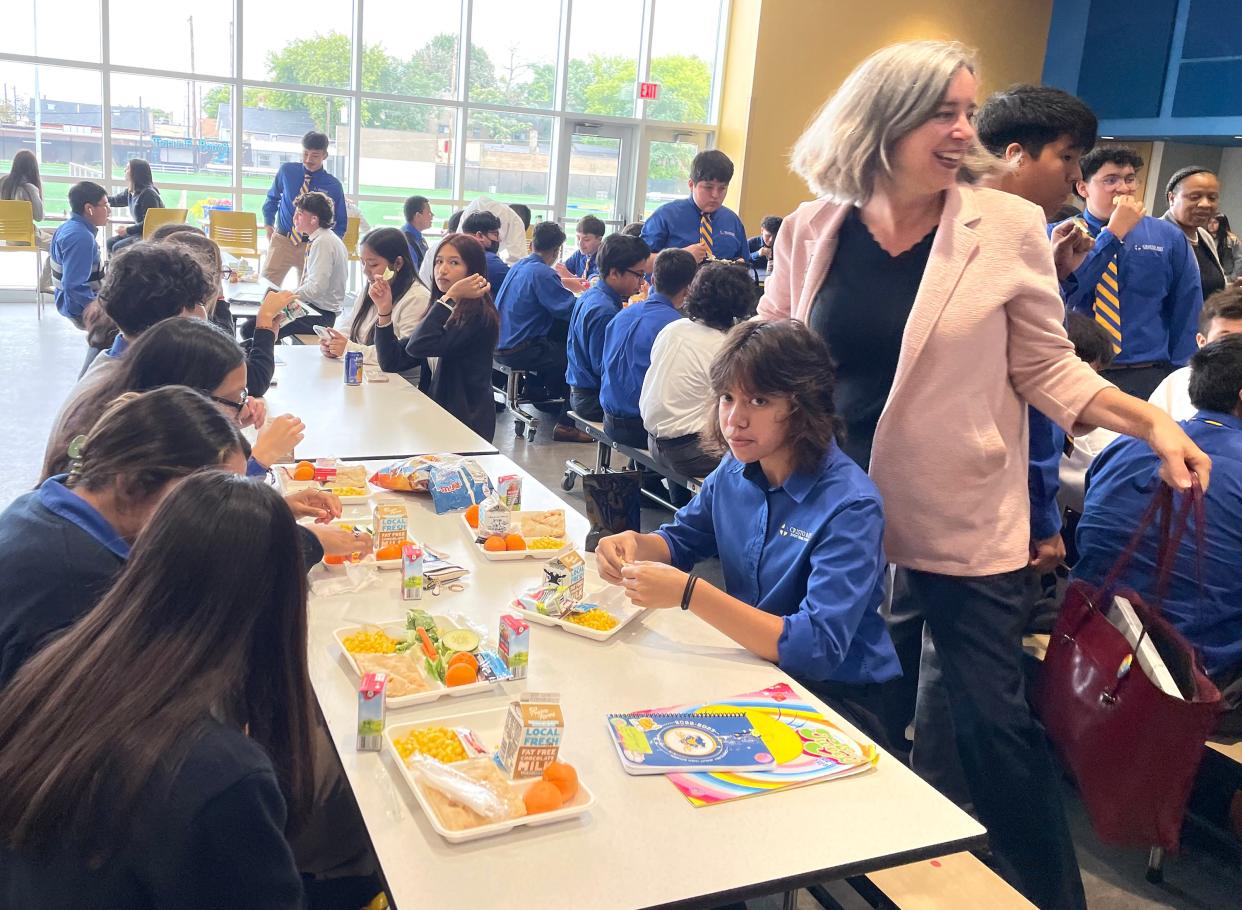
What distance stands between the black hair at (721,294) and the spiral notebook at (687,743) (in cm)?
265

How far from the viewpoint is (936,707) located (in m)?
2.31

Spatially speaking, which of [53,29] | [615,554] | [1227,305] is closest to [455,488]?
[615,554]

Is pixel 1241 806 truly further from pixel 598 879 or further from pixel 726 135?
pixel 726 135

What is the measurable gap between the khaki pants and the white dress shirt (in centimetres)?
373

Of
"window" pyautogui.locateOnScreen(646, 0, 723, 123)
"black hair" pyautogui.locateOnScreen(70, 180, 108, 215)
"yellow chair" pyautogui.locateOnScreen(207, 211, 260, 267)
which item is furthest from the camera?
"window" pyautogui.locateOnScreen(646, 0, 723, 123)

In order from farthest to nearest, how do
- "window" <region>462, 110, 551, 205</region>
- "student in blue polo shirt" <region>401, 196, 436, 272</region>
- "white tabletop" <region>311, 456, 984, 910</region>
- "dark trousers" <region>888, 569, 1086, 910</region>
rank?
"window" <region>462, 110, 551, 205</region>
"student in blue polo shirt" <region>401, 196, 436, 272</region>
"dark trousers" <region>888, 569, 1086, 910</region>
"white tabletop" <region>311, 456, 984, 910</region>

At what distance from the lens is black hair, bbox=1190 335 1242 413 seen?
2494 mm

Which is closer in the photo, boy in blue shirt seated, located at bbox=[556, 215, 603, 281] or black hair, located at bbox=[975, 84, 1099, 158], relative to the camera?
black hair, located at bbox=[975, 84, 1099, 158]

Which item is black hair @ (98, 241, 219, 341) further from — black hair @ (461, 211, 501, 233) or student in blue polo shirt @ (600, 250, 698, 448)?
black hair @ (461, 211, 501, 233)

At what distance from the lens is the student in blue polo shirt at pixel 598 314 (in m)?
5.42

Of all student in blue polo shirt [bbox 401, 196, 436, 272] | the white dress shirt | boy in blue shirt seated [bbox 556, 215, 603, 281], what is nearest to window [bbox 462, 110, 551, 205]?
student in blue polo shirt [bbox 401, 196, 436, 272]

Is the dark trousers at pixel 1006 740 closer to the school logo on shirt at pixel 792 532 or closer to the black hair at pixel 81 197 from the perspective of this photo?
the school logo on shirt at pixel 792 532

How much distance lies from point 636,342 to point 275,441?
2376 mm

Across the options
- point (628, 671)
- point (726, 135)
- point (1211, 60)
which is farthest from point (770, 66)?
point (628, 671)
